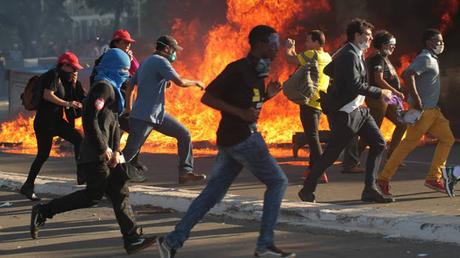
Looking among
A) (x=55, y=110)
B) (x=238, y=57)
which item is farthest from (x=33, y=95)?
(x=238, y=57)

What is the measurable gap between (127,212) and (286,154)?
6.72 metres

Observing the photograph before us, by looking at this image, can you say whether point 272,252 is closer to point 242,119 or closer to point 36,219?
point 242,119

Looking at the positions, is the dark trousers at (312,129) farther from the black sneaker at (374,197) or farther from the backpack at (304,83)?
the black sneaker at (374,197)

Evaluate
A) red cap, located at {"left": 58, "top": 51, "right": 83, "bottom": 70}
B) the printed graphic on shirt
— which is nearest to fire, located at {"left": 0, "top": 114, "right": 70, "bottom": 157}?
red cap, located at {"left": 58, "top": 51, "right": 83, "bottom": 70}

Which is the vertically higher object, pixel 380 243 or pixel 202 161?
pixel 380 243

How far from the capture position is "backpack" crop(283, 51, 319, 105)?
1067 cm

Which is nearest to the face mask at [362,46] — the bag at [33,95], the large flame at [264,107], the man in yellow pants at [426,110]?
the man in yellow pants at [426,110]

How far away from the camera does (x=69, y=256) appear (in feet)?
24.9

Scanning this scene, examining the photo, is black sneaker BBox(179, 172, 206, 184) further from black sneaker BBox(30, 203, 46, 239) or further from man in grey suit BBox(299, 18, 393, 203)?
black sneaker BBox(30, 203, 46, 239)

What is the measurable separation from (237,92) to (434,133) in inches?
141

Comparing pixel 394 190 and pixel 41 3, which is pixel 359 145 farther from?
pixel 41 3

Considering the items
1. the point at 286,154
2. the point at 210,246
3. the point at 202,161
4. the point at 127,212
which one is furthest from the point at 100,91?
the point at 286,154

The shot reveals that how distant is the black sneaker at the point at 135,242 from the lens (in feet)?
24.9

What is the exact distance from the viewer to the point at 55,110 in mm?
10461
